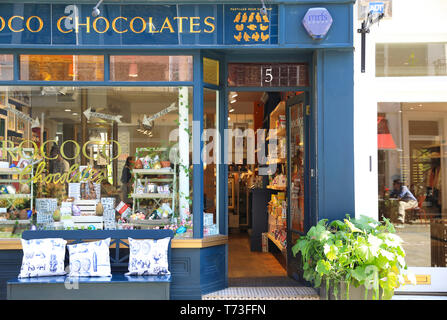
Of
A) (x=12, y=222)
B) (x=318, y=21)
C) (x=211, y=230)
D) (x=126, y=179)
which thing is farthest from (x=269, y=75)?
(x=12, y=222)

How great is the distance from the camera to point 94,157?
5.81 m

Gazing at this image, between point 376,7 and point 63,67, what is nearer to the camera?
point 376,7

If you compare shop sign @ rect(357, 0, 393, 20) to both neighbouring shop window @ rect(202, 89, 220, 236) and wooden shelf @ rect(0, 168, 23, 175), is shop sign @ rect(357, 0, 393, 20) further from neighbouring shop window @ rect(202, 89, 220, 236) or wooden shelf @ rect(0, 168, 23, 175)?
wooden shelf @ rect(0, 168, 23, 175)

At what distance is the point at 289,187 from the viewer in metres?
6.57

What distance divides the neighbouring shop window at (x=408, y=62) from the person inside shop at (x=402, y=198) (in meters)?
1.36

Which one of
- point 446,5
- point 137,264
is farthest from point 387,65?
point 137,264

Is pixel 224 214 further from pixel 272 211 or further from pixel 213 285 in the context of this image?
pixel 272 211

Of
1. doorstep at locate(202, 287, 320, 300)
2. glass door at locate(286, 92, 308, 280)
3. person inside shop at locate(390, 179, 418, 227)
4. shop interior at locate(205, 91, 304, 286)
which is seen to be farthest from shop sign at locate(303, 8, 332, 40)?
doorstep at locate(202, 287, 320, 300)

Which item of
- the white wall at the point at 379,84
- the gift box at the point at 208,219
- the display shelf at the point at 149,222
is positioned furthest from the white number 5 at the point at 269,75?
the display shelf at the point at 149,222

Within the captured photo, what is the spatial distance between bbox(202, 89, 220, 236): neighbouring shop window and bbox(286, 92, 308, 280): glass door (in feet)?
3.78

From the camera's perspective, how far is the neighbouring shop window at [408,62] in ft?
18.8

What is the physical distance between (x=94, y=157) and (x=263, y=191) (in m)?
3.85

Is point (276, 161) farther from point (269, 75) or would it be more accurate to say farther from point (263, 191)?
point (269, 75)

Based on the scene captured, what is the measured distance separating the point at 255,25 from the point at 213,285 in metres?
3.19
